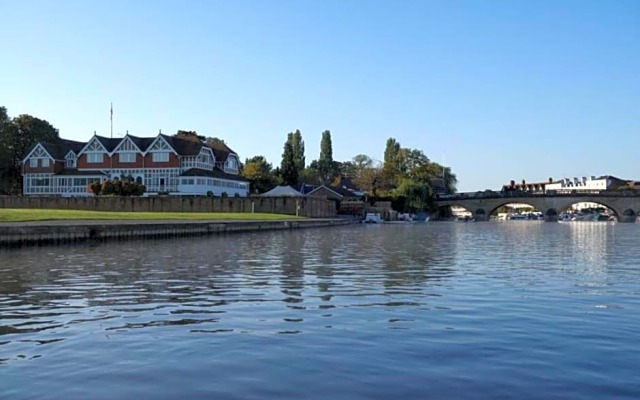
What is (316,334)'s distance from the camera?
10.8 m

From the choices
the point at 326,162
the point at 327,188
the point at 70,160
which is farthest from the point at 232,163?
the point at 326,162

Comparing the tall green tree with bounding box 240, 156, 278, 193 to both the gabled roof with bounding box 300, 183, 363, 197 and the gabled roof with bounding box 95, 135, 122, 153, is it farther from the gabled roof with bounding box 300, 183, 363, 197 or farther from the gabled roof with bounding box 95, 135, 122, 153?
the gabled roof with bounding box 95, 135, 122, 153

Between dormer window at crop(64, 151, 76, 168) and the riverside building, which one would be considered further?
dormer window at crop(64, 151, 76, 168)

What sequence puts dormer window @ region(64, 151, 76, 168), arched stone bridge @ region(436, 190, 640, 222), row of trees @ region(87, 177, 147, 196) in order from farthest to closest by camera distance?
1. arched stone bridge @ region(436, 190, 640, 222)
2. dormer window @ region(64, 151, 76, 168)
3. row of trees @ region(87, 177, 147, 196)

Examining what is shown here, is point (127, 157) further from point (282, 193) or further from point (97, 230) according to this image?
point (97, 230)

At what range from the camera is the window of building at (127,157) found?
90188mm

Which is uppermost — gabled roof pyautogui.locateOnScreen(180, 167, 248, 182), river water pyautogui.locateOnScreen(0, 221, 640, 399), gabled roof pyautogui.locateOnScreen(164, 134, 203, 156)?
gabled roof pyautogui.locateOnScreen(164, 134, 203, 156)

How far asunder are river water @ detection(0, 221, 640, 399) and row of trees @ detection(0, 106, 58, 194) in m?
87.0

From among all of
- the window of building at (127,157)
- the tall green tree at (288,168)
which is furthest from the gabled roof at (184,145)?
the tall green tree at (288,168)

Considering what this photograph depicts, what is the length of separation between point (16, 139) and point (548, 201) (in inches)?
4057

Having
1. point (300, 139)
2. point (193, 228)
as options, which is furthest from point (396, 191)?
point (193, 228)

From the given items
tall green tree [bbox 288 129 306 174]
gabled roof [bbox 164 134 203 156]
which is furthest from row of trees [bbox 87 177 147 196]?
tall green tree [bbox 288 129 306 174]

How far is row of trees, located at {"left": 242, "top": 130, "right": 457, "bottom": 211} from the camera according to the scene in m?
120

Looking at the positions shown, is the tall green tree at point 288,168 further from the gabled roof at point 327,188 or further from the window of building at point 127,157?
the window of building at point 127,157
